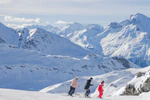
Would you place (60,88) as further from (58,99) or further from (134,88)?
(58,99)

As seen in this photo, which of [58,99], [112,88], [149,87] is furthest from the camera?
[112,88]

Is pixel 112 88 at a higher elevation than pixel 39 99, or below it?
below

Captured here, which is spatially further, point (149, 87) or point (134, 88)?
point (134, 88)

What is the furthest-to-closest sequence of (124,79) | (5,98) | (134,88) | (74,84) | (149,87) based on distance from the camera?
(124,79) → (134,88) → (149,87) → (74,84) → (5,98)

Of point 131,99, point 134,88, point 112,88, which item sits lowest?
point 112,88

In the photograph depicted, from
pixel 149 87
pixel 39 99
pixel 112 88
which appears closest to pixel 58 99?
pixel 39 99

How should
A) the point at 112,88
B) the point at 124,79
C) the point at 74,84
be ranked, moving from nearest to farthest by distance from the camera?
the point at 74,84 → the point at 112,88 → the point at 124,79

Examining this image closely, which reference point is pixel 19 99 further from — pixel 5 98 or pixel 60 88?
pixel 60 88

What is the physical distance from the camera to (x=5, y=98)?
30484mm

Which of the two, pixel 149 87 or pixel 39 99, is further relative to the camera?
pixel 149 87

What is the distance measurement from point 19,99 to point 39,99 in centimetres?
230

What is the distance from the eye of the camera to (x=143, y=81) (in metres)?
60.7

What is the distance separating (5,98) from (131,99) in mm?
Result: 15787

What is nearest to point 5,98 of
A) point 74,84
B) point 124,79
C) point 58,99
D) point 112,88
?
point 58,99
